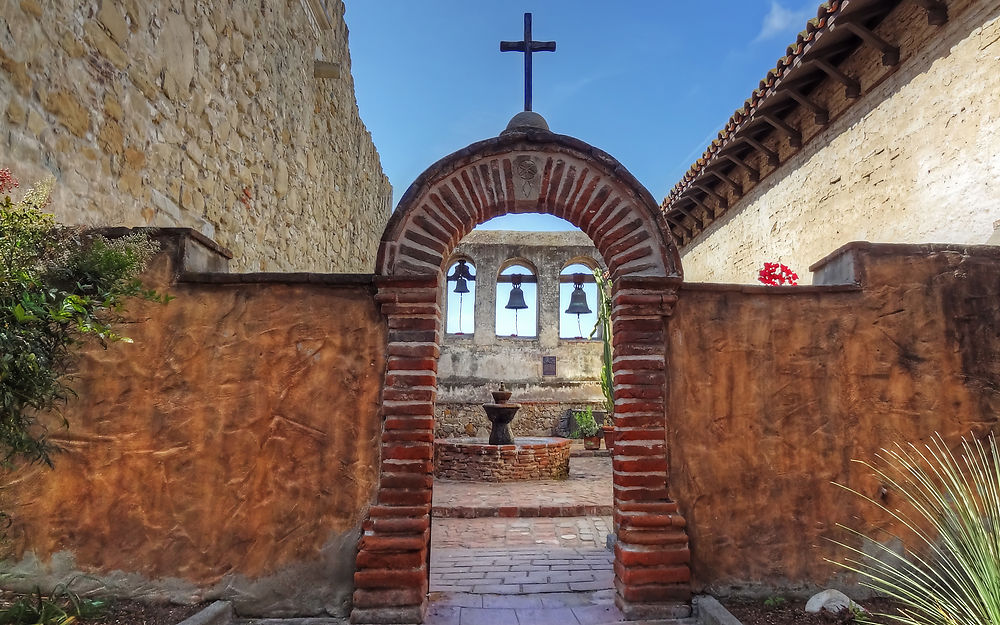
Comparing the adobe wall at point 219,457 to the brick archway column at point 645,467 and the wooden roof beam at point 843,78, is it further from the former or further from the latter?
the wooden roof beam at point 843,78

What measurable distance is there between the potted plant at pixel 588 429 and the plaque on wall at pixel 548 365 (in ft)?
4.60

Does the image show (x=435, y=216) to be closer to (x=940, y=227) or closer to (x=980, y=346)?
(x=980, y=346)

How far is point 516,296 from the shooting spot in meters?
14.9

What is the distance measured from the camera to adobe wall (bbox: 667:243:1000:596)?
3.39m

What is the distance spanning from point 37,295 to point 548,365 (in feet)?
43.0

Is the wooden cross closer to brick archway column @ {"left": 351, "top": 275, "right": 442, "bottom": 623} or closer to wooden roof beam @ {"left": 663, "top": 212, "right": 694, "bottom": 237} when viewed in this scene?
brick archway column @ {"left": 351, "top": 275, "right": 442, "bottom": 623}

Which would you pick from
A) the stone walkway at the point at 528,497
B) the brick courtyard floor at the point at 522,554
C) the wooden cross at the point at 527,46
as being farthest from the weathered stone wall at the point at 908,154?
the brick courtyard floor at the point at 522,554

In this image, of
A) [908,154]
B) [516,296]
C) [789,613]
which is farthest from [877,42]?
[516,296]

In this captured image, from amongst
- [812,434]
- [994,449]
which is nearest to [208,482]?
[812,434]

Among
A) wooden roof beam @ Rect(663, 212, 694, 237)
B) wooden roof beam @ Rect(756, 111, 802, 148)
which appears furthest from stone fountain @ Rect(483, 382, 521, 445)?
wooden roof beam @ Rect(756, 111, 802, 148)

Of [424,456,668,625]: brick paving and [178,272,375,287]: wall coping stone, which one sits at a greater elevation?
[178,272,375,287]: wall coping stone

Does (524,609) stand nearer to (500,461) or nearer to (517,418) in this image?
(500,461)

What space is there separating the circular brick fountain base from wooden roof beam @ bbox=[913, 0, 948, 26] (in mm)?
6718

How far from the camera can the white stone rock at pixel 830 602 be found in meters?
3.10
